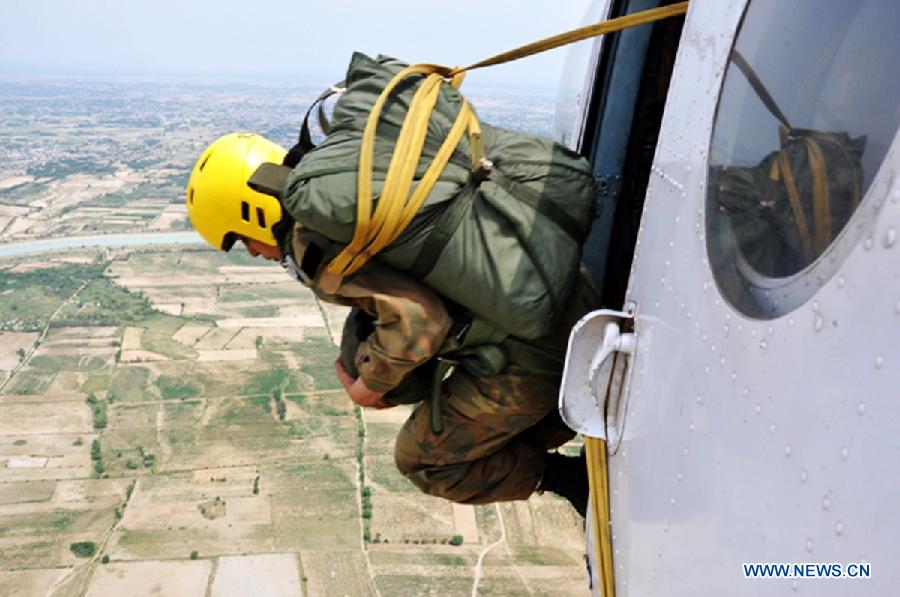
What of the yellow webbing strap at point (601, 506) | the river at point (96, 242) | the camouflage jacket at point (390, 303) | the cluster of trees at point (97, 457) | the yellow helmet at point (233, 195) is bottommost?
the cluster of trees at point (97, 457)

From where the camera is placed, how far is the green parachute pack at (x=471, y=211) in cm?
213

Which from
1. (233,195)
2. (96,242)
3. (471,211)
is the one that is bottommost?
(96,242)

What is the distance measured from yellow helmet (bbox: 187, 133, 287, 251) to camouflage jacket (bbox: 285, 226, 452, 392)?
0.42 meters

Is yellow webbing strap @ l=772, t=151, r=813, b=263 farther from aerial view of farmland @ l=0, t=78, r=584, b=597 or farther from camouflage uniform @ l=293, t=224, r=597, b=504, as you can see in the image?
aerial view of farmland @ l=0, t=78, r=584, b=597

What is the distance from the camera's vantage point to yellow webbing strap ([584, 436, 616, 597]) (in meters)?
1.76

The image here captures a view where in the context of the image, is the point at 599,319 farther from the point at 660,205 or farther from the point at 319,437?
the point at 319,437

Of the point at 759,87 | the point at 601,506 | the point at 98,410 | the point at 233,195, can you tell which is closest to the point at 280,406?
the point at 98,410

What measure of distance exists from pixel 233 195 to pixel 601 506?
5.97 feet

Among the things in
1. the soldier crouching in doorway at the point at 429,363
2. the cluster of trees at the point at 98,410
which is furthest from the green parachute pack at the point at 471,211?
the cluster of trees at the point at 98,410

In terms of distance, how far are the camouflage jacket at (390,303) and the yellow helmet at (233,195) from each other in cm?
42

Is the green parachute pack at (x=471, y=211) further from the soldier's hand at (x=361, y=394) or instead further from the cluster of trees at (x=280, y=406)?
the cluster of trees at (x=280, y=406)

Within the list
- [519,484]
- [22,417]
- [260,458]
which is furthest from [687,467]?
[22,417]

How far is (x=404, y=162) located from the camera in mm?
2100

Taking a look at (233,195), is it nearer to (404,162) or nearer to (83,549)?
(404,162)
